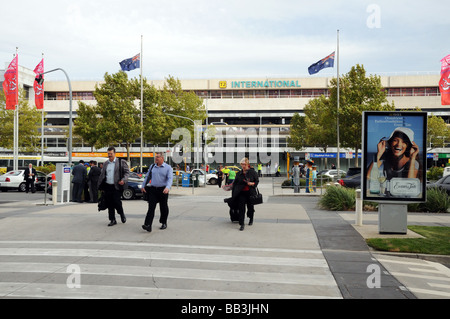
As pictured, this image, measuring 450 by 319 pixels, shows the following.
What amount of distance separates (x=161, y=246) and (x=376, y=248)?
4.23m

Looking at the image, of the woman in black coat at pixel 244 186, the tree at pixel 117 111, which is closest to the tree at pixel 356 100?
the tree at pixel 117 111

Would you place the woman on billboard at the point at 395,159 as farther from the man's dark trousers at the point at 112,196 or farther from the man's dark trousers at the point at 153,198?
the man's dark trousers at the point at 112,196

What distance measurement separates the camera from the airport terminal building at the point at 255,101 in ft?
226

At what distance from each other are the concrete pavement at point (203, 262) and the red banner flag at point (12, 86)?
83.6 ft

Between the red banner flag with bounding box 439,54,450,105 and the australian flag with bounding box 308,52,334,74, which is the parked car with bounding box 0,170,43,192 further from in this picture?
the red banner flag with bounding box 439,54,450,105

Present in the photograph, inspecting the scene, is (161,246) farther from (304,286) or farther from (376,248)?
(376,248)

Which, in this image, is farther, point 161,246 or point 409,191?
point 409,191

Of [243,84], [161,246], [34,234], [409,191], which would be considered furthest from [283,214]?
[243,84]

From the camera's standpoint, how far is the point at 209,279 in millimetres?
6301

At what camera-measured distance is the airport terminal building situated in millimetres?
69000

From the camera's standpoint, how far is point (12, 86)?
1375 inches

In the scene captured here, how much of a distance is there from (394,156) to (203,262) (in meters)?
5.29

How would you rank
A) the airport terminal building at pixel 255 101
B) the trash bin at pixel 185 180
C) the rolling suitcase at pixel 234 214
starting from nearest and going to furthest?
the rolling suitcase at pixel 234 214, the trash bin at pixel 185 180, the airport terminal building at pixel 255 101

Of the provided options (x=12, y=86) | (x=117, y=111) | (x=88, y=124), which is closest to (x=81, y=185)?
(x=12, y=86)
